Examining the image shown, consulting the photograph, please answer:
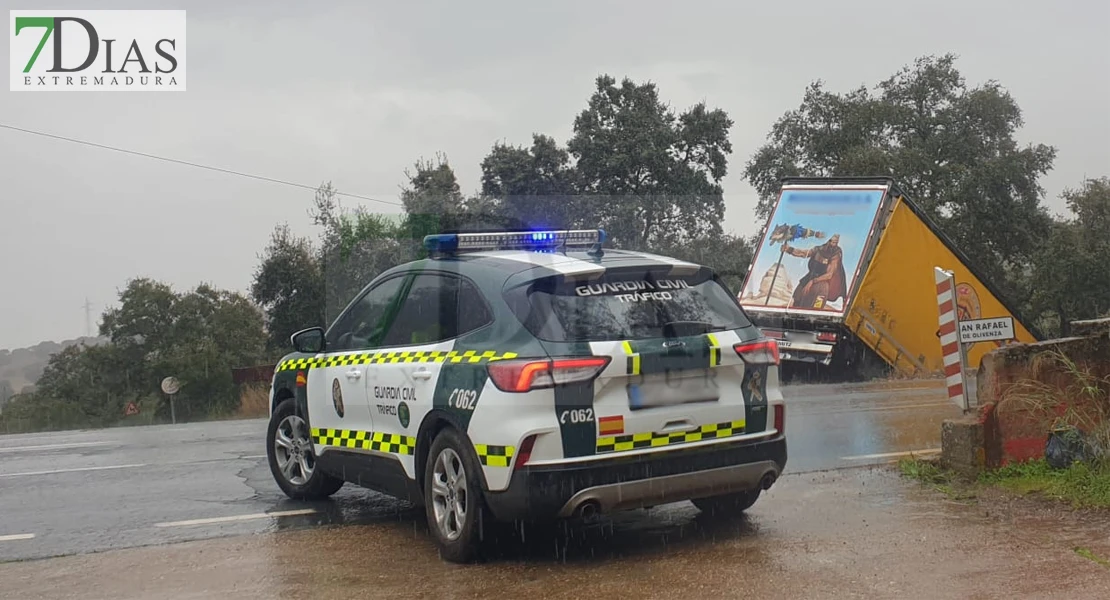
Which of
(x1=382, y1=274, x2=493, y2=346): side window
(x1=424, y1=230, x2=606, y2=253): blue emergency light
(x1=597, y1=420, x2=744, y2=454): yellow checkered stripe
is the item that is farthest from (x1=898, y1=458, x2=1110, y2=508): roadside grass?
(x1=382, y1=274, x2=493, y2=346): side window

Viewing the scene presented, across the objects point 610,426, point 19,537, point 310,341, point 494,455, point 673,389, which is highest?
point 310,341

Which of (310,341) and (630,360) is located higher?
(310,341)

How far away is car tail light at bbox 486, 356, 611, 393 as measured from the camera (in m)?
5.18

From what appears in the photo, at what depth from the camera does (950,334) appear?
8.09 metres

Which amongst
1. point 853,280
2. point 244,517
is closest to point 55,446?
point 244,517

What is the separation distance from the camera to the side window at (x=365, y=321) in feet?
21.9

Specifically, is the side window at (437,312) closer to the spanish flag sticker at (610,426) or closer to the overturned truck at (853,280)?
the spanish flag sticker at (610,426)

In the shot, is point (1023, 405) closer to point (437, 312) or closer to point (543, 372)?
point (543, 372)

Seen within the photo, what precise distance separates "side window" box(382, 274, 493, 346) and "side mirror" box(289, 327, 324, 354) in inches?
31.6

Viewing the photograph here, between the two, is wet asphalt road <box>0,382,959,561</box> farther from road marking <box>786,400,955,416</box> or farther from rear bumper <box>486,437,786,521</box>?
rear bumper <box>486,437,786,521</box>

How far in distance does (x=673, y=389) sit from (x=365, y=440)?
2072 millimetres

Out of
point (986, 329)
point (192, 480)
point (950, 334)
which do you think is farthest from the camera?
point (192, 480)

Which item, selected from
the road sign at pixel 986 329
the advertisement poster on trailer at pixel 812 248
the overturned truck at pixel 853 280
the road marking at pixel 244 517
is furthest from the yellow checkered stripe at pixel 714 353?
the advertisement poster on trailer at pixel 812 248

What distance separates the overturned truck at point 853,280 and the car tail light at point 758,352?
12.7m
